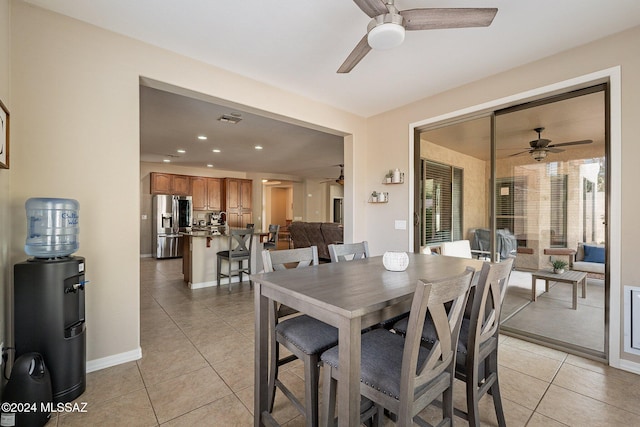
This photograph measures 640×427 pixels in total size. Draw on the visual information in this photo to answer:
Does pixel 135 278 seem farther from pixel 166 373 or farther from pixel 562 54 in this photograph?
pixel 562 54

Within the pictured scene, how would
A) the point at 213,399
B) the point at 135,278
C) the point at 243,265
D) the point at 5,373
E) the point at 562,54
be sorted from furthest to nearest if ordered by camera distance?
the point at 243,265
the point at 562,54
the point at 135,278
the point at 213,399
the point at 5,373

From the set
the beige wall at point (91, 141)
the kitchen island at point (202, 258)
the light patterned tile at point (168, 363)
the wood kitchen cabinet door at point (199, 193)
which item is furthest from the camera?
the wood kitchen cabinet door at point (199, 193)

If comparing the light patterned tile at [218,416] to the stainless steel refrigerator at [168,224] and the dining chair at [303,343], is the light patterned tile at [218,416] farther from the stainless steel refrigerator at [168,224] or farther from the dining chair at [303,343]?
the stainless steel refrigerator at [168,224]

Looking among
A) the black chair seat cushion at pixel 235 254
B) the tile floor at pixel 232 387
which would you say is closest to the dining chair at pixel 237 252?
the black chair seat cushion at pixel 235 254

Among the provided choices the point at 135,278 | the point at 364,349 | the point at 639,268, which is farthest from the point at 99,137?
the point at 639,268

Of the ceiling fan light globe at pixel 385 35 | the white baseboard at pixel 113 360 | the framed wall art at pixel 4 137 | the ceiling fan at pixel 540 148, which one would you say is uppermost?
the ceiling fan light globe at pixel 385 35

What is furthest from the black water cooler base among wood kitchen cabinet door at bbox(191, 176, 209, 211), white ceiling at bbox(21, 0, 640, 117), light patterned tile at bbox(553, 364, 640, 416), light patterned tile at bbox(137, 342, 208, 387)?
wood kitchen cabinet door at bbox(191, 176, 209, 211)

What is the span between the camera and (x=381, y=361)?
1261mm

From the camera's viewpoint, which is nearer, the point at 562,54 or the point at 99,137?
the point at 99,137

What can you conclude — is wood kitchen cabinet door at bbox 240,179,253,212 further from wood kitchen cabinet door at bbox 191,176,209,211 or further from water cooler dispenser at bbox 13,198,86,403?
water cooler dispenser at bbox 13,198,86,403

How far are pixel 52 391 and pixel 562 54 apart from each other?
461 centimetres

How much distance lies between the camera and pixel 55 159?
205cm

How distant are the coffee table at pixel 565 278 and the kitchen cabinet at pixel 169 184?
318 inches

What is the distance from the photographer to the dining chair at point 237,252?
14.8ft
